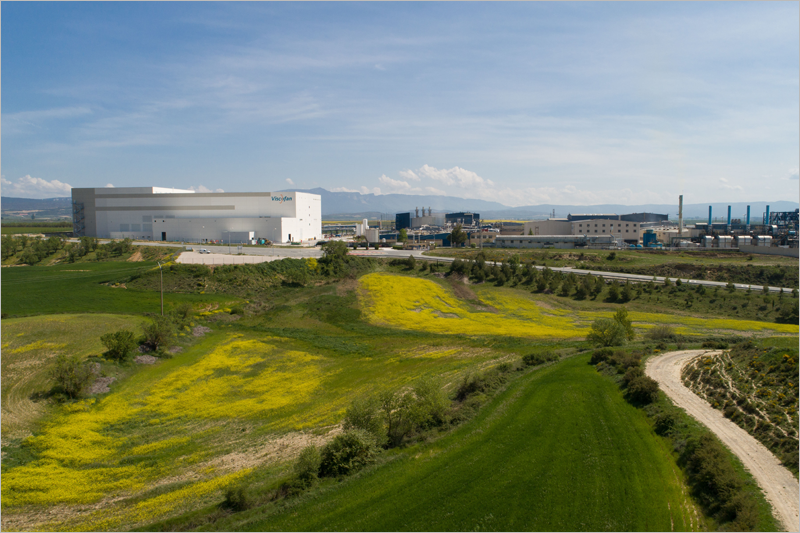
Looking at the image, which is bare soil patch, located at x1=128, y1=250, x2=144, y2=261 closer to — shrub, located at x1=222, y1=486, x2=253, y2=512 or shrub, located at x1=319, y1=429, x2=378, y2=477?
shrub, located at x1=222, y1=486, x2=253, y2=512

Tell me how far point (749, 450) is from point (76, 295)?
2112 inches

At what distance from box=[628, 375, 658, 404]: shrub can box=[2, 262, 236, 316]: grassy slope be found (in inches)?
1620

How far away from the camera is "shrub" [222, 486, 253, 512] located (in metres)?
14.5

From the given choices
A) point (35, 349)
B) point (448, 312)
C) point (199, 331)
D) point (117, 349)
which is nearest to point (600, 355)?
point (448, 312)

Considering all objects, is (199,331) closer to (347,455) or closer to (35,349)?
(35,349)

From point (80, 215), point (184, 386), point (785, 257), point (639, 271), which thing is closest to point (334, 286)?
point (184, 386)

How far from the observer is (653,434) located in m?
17.7

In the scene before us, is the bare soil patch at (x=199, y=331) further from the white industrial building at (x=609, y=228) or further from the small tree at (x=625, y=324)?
the white industrial building at (x=609, y=228)

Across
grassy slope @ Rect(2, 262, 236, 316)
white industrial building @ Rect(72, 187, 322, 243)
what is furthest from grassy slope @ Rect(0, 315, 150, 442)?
white industrial building @ Rect(72, 187, 322, 243)

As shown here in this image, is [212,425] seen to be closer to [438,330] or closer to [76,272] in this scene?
[438,330]

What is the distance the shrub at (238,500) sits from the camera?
47.6ft

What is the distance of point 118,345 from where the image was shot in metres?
28.4

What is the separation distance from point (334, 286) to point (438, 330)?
19.0m

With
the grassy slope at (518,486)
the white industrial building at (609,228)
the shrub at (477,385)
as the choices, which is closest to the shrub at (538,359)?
the shrub at (477,385)
